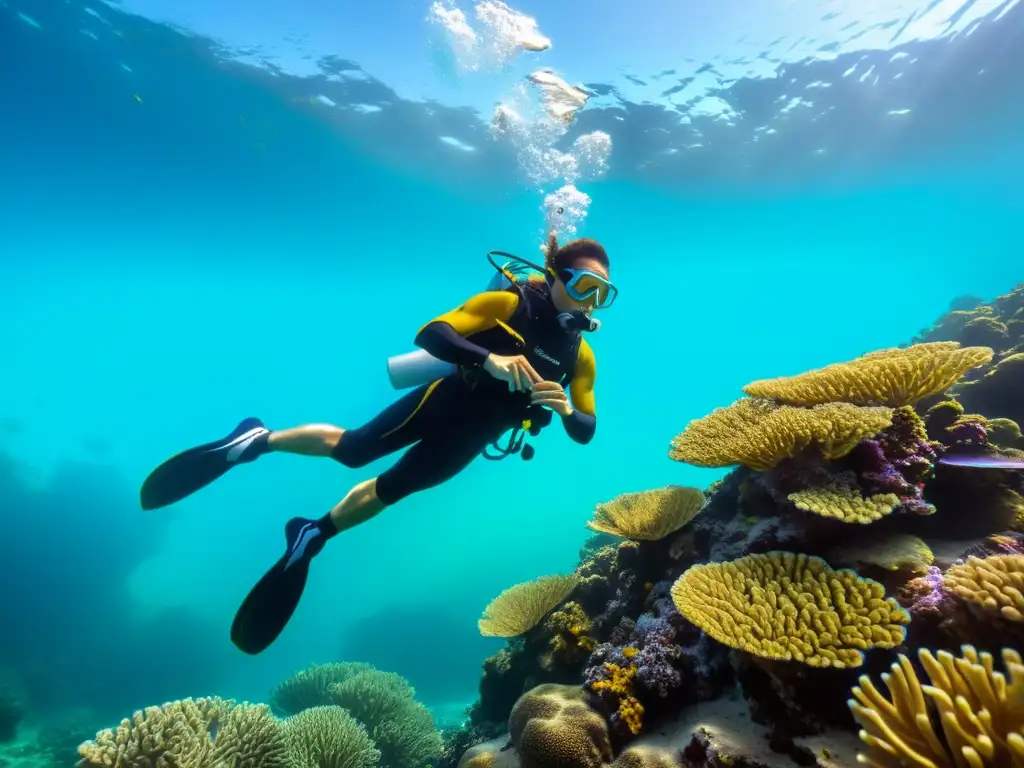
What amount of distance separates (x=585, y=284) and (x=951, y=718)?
392cm

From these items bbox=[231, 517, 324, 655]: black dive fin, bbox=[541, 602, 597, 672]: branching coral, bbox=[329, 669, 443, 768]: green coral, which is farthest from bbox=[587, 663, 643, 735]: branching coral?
bbox=[329, 669, 443, 768]: green coral

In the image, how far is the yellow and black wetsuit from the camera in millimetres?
4777

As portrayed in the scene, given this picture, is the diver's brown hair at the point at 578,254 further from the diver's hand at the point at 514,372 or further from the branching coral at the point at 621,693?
the branching coral at the point at 621,693

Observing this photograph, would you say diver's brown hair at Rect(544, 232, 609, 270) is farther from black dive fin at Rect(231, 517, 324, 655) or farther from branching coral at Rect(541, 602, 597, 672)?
black dive fin at Rect(231, 517, 324, 655)

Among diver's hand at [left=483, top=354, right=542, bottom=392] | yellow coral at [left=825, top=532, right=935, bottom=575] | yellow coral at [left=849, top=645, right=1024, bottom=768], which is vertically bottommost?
yellow coral at [left=849, top=645, right=1024, bottom=768]

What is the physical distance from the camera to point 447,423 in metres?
5.01

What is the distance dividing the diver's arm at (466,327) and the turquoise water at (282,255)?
20912 millimetres

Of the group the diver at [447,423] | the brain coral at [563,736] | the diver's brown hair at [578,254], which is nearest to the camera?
the brain coral at [563,736]

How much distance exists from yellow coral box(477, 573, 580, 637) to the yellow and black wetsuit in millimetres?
1713

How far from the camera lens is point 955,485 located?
3.51 m

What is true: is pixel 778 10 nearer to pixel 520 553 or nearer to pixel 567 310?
pixel 567 310

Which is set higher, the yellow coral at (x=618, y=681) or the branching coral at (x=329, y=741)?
the yellow coral at (x=618, y=681)

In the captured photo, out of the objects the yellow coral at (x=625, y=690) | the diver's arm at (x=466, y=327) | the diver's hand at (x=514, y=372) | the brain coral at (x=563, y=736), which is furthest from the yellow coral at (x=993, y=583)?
the diver's arm at (x=466, y=327)

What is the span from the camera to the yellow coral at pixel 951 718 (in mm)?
1478
